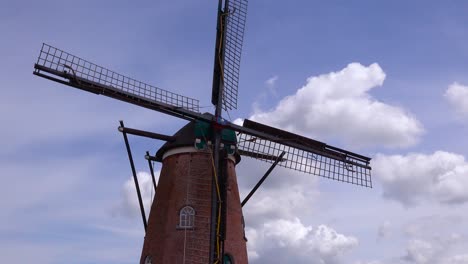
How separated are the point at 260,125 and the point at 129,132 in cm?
457

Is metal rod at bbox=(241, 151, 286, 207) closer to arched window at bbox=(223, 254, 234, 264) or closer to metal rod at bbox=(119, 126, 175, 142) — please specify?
arched window at bbox=(223, 254, 234, 264)

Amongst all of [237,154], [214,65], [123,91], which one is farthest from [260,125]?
[123,91]

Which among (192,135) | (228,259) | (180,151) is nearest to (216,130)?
(192,135)

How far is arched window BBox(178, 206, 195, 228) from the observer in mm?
18234

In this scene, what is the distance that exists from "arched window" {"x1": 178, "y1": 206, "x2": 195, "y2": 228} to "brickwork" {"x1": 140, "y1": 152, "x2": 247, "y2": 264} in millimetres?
107

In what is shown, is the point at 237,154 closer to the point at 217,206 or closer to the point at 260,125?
the point at 260,125

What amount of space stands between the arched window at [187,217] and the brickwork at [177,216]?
107mm

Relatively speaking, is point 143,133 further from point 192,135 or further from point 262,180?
point 262,180

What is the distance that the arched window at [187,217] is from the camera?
1823 cm

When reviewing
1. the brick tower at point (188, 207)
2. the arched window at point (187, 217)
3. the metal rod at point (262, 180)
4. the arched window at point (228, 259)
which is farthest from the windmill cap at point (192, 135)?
the arched window at point (228, 259)

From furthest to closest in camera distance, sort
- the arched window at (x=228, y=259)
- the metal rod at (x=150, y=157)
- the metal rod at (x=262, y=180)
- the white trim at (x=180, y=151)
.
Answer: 1. the metal rod at (x=262, y=180)
2. the metal rod at (x=150, y=157)
3. the white trim at (x=180, y=151)
4. the arched window at (x=228, y=259)

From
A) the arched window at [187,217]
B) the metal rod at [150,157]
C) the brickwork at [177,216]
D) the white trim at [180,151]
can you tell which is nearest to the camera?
the brickwork at [177,216]

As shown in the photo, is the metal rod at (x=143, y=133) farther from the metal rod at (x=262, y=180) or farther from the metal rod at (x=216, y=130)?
the metal rod at (x=262, y=180)

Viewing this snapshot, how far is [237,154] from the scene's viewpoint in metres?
20.3
